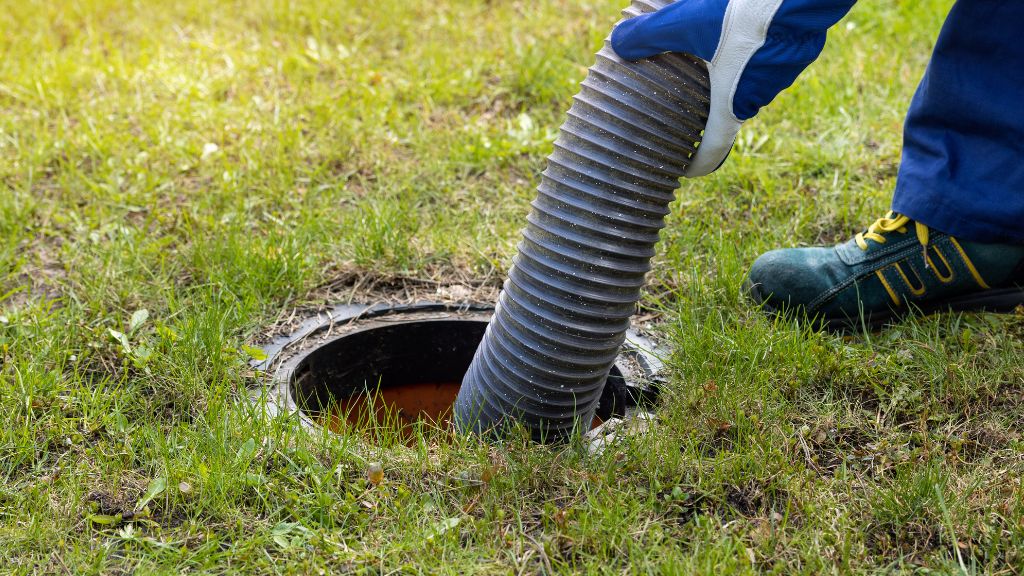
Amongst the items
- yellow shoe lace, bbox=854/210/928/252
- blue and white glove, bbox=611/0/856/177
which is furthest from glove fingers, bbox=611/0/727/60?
yellow shoe lace, bbox=854/210/928/252

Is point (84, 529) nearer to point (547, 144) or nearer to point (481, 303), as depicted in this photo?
point (481, 303)

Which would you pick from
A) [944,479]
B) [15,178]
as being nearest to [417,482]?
[944,479]

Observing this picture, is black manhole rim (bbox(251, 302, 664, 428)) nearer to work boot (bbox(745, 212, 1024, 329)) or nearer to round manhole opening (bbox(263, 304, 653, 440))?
round manhole opening (bbox(263, 304, 653, 440))

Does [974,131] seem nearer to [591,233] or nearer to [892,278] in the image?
[892,278]

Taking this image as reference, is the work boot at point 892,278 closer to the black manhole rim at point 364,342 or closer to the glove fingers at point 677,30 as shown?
the black manhole rim at point 364,342

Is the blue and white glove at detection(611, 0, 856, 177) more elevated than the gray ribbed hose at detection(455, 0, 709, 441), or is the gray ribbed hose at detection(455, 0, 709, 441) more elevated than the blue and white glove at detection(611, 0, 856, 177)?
→ the blue and white glove at detection(611, 0, 856, 177)

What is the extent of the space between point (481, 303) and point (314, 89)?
145cm

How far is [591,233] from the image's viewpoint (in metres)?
1.96

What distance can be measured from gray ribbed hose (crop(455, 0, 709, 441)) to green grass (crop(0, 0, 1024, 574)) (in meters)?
0.17

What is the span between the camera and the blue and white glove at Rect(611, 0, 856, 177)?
70.8 inches

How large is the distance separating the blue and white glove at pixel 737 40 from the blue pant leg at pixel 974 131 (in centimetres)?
70

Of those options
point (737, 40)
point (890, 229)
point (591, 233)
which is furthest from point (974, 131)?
point (591, 233)

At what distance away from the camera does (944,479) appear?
5.98ft

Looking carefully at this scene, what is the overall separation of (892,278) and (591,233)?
0.97 meters
